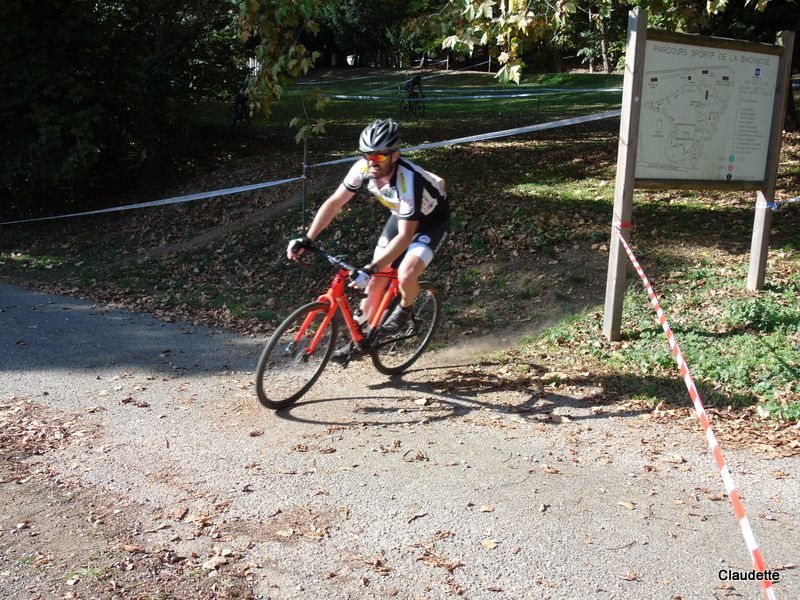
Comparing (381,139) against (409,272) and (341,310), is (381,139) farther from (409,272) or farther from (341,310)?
(341,310)

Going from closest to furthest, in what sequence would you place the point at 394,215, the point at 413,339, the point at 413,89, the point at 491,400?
the point at 491,400
the point at 394,215
the point at 413,339
the point at 413,89

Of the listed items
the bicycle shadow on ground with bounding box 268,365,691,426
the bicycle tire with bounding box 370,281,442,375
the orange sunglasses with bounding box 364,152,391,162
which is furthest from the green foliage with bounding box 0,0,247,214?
the bicycle shadow on ground with bounding box 268,365,691,426

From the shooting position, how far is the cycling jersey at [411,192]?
5664mm

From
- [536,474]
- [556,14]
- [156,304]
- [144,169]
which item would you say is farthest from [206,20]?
[536,474]

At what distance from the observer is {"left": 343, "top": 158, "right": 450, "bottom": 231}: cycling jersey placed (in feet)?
18.6

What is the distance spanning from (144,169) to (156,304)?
8644 mm

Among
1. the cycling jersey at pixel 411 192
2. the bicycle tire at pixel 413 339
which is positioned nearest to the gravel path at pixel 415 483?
the bicycle tire at pixel 413 339

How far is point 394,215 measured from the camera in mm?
6020

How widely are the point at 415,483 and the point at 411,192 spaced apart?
2.28m

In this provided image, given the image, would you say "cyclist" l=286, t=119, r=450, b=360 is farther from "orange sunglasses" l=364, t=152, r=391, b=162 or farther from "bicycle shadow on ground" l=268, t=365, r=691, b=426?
"bicycle shadow on ground" l=268, t=365, r=691, b=426

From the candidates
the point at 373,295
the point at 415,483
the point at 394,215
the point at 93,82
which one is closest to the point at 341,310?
the point at 373,295

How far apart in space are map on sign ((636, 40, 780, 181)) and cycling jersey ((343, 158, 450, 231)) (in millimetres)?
2024

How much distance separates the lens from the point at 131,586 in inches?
134

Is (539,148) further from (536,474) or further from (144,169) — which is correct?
(536,474)
